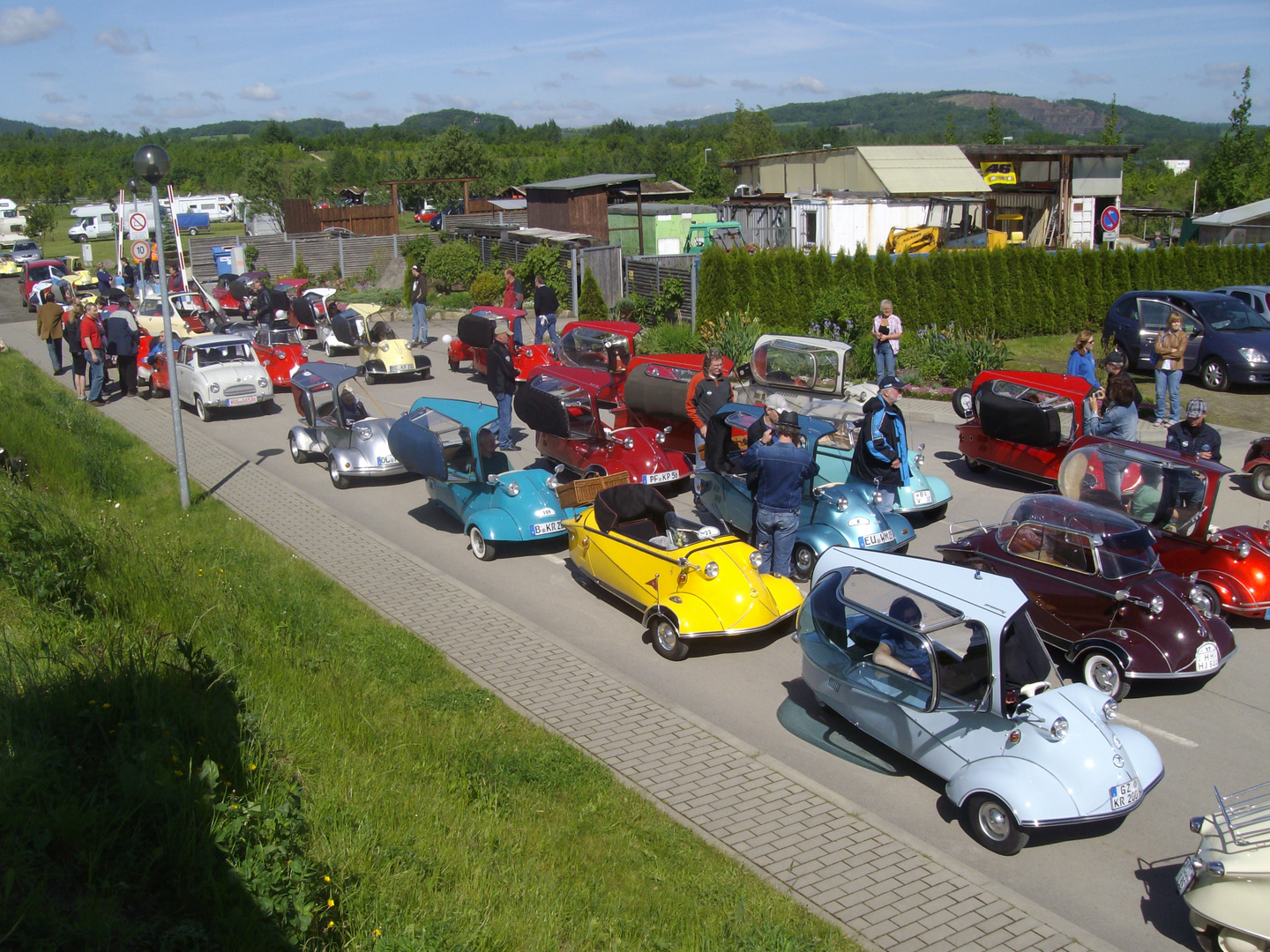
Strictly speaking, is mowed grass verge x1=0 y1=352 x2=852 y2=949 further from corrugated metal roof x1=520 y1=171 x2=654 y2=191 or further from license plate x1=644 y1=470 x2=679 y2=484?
corrugated metal roof x1=520 y1=171 x2=654 y2=191

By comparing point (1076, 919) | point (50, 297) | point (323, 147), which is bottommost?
point (1076, 919)

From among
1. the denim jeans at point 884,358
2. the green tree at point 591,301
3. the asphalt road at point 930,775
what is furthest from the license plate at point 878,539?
the green tree at point 591,301

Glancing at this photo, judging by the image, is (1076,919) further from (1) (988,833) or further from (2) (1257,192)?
(2) (1257,192)

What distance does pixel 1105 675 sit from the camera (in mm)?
7840

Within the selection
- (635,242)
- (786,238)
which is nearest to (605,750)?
(786,238)

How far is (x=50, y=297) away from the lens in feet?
79.2

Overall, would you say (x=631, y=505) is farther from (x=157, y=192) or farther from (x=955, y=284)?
(x=955, y=284)

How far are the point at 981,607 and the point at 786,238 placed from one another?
28884mm

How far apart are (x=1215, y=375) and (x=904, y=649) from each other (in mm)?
15580

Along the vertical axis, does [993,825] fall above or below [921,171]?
below

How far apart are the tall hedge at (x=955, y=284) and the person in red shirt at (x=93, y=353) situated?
13644 millimetres

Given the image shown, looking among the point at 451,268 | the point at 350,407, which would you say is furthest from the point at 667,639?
the point at 451,268

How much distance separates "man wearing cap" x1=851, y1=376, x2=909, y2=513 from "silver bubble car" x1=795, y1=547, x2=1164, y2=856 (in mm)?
3206

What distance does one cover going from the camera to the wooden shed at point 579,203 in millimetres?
34844
